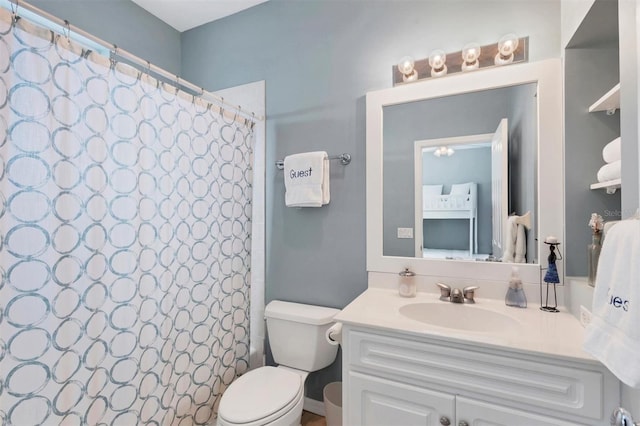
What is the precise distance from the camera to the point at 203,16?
2.22 meters

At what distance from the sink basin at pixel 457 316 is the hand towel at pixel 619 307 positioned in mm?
530

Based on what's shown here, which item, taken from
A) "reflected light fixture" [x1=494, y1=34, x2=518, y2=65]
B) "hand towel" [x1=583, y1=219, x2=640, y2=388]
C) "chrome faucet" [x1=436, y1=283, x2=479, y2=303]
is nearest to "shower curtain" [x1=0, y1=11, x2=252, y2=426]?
"chrome faucet" [x1=436, y1=283, x2=479, y2=303]

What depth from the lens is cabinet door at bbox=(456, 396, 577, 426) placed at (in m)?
0.96

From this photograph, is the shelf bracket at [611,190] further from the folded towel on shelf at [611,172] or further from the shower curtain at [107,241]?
the shower curtain at [107,241]

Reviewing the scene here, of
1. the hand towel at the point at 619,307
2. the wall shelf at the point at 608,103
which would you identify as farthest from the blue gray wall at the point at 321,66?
the hand towel at the point at 619,307

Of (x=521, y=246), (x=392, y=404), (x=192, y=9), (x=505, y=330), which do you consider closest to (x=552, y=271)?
(x=521, y=246)

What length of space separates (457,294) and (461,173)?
0.59 m

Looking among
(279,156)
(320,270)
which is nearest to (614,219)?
(320,270)

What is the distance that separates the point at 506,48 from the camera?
1.43 metres

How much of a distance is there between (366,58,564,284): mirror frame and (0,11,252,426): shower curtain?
0.86 m

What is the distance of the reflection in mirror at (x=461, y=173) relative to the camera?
1422 millimetres

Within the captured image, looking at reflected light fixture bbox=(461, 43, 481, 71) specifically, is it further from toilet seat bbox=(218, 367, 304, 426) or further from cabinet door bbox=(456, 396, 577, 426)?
toilet seat bbox=(218, 367, 304, 426)

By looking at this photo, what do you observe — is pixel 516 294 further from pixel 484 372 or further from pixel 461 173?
pixel 461 173

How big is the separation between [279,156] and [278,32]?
0.81 meters
